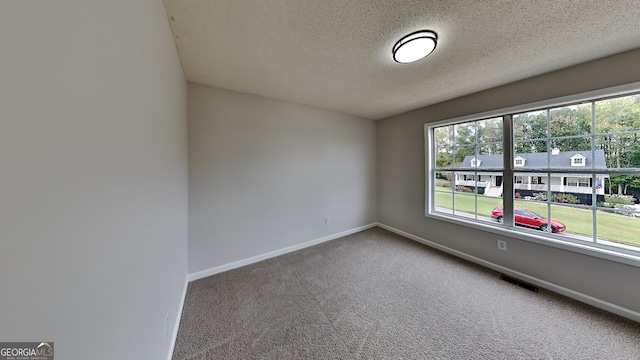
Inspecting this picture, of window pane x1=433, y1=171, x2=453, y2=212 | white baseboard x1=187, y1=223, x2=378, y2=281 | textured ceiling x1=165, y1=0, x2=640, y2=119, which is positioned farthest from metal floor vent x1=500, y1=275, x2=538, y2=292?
textured ceiling x1=165, y1=0, x2=640, y2=119

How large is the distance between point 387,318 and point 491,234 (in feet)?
6.14

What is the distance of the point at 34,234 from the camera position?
39cm

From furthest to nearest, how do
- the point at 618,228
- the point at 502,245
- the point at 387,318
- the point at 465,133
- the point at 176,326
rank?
the point at 465,133 < the point at 502,245 < the point at 618,228 < the point at 387,318 < the point at 176,326

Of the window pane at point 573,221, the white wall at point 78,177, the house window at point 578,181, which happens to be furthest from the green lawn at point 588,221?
the white wall at point 78,177

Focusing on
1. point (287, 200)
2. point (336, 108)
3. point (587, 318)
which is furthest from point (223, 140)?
point (587, 318)

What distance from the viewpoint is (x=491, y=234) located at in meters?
2.48

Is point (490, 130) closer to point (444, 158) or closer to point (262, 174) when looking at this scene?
point (444, 158)

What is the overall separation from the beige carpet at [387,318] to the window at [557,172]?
692mm

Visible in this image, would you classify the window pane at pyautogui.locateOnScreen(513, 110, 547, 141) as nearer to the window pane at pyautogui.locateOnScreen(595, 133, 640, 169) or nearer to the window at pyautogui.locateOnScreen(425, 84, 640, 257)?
the window at pyautogui.locateOnScreen(425, 84, 640, 257)

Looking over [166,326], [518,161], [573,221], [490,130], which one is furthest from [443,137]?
[166,326]

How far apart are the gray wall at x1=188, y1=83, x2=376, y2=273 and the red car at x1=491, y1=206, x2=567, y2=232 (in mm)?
2199

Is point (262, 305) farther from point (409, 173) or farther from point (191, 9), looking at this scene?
point (409, 173)

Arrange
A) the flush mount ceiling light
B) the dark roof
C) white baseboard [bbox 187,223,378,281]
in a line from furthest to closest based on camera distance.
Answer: white baseboard [bbox 187,223,378,281]
the dark roof
the flush mount ceiling light

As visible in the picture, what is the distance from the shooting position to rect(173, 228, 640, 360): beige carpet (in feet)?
4.59
